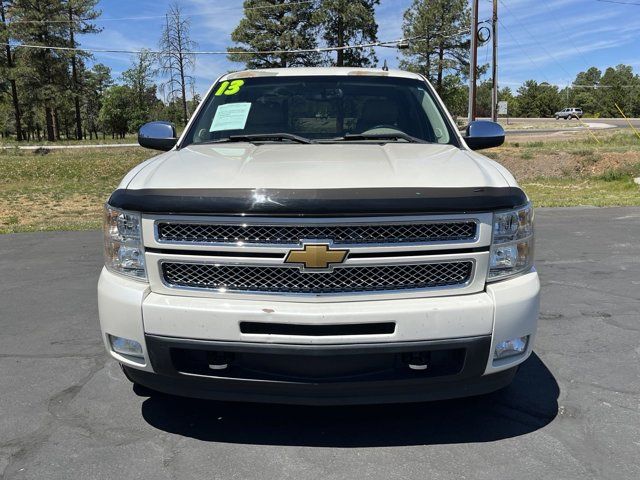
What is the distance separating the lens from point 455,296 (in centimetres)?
253

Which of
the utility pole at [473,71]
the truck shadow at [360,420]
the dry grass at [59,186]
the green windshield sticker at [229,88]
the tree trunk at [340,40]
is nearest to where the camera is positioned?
the truck shadow at [360,420]

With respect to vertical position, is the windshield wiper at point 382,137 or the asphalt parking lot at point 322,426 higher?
the windshield wiper at point 382,137

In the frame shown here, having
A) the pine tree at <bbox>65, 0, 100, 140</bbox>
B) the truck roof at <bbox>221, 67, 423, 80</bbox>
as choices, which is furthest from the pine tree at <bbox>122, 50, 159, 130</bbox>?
the truck roof at <bbox>221, 67, 423, 80</bbox>

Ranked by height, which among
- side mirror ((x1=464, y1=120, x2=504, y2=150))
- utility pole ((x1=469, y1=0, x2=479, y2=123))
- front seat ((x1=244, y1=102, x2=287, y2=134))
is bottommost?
side mirror ((x1=464, y1=120, x2=504, y2=150))

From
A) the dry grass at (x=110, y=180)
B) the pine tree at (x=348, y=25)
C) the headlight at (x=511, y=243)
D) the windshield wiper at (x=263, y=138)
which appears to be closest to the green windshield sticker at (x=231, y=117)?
the windshield wiper at (x=263, y=138)

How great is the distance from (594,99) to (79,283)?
112 m

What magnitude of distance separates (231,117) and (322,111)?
677mm

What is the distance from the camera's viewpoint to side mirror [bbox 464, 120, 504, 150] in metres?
4.03

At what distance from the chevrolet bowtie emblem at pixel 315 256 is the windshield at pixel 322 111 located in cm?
140

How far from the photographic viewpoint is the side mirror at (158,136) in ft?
13.6

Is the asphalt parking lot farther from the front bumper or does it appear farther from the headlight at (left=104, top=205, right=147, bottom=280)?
the headlight at (left=104, top=205, right=147, bottom=280)

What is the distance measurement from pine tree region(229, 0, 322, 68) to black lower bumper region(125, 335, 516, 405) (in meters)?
42.7

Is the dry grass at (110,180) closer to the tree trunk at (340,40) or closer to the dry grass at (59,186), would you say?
the dry grass at (59,186)

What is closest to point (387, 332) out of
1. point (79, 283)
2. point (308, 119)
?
point (308, 119)
